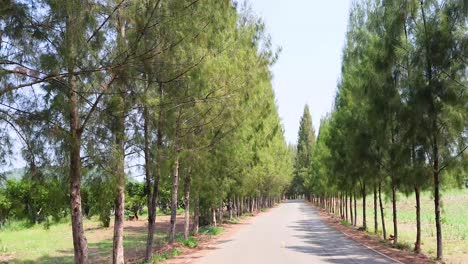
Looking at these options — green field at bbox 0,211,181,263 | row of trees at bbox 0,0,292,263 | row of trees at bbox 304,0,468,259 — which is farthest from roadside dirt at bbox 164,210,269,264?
row of trees at bbox 304,0,468,259

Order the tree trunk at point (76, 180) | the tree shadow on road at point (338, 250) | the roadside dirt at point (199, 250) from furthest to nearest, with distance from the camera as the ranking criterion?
1. the roadside dirt at point (199, 250)
2. the tree shadow on road at point (338, 250)
3. the tree trunk at point (76, 180)

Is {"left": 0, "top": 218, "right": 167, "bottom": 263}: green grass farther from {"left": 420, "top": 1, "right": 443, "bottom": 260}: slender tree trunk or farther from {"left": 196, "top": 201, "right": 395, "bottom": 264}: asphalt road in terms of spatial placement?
{"left": 420, "top": 1, "right": 443, "bottom": 260}: slender tree trunk

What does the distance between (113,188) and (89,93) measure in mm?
2655

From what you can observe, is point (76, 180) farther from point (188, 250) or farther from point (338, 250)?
point (338, 250)

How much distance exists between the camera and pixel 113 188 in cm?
980

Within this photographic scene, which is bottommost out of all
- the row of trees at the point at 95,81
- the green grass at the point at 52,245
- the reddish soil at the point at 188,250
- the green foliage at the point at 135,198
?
the green grass at the point at 52,245

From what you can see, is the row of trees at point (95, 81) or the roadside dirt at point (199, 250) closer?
the row of trees at point (95, 81)

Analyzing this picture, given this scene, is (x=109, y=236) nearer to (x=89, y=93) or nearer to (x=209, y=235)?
(x=209, y=235)

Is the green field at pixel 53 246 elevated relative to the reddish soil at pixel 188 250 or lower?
lower

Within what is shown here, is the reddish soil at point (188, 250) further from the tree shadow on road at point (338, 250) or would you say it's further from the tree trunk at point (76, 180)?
the tree trunk at point (76, 180)

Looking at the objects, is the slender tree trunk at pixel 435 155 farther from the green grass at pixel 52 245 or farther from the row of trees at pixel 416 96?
the green grass at pixel 52 245

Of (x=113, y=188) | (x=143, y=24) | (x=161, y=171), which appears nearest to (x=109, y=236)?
(x=161, y=171)

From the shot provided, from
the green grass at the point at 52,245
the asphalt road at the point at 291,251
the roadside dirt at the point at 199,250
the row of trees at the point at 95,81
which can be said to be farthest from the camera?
the green grass at the point at 52,245

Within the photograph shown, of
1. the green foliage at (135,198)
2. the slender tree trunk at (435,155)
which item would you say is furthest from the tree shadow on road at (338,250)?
the green foliage at (135,198)
